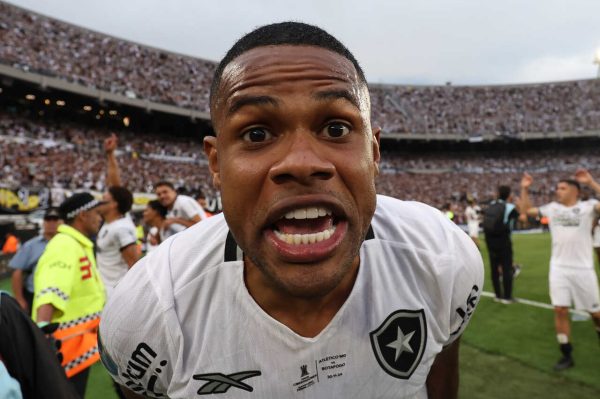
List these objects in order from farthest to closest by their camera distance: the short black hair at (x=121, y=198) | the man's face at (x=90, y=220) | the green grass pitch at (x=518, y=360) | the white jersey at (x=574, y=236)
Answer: the white jersey at (x=574, y=236) → the short black hair at (x=121, y=198) → the green grass pitch at (x=518, y=360) → the man's face at (x=90, y=220)

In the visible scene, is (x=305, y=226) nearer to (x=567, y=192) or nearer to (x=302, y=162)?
(x=302, y=162)

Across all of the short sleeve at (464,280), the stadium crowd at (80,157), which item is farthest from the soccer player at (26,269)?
the stadium crowd at (80,157)

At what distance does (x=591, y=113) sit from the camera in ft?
151

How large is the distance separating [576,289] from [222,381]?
18.1 ft

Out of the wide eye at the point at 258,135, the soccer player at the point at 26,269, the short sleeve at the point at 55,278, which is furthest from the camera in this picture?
the soccer player at the point at 26,269

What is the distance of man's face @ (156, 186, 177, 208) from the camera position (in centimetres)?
618

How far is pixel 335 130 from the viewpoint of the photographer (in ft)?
4.60

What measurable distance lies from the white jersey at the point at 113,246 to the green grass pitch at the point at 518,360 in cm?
137

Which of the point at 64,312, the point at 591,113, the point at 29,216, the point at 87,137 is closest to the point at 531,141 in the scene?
the point at 591,113

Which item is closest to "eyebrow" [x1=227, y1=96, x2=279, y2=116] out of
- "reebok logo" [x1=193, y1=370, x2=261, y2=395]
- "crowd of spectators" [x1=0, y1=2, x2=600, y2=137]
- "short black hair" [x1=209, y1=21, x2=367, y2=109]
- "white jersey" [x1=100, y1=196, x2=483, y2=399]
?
"short black hair" [x1=209, y1=21, x2=367, y2=109]

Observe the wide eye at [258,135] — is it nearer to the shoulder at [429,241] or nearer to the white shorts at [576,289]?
the shoulder at [429,241]

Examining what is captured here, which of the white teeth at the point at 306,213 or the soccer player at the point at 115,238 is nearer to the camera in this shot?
the white teeth at the point at 306,213

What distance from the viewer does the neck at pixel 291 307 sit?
1.58 meters

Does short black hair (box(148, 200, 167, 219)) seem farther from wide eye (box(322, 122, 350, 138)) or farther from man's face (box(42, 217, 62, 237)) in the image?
wide eye (box(322, 122, 350, 138))
